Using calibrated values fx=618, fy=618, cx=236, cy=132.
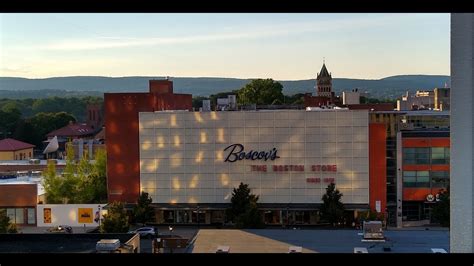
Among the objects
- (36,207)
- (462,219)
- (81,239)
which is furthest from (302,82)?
(462,219)

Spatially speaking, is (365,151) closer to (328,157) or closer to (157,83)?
(328,157)

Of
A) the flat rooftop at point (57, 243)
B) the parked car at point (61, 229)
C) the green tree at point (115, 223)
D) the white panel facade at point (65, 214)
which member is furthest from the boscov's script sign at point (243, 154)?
the flat rooftop at point (57, 243)

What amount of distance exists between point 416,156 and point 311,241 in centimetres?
653

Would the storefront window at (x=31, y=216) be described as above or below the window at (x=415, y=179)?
below

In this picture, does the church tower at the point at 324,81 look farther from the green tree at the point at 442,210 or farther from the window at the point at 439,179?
the green tree at the point at 442,210

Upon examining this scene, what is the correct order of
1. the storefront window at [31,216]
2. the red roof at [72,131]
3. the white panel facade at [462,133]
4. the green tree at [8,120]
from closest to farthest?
the white panel facade at [462,133] → the storefront window at [31,216] → the red roof at [72,131] → the green tree at [8,120]

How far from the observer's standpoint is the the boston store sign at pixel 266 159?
15188 mm

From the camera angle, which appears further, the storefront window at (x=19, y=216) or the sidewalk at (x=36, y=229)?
the storefront window at (x=19, y=216)

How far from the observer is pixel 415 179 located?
1549 cm

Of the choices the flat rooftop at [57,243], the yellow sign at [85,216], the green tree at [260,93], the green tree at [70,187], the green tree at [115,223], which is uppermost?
the green tree at [260,93]

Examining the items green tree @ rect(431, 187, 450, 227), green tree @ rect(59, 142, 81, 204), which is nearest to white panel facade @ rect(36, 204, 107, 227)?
green tree @ rect(59, 142, 81, 204)

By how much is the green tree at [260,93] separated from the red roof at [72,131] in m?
8.16
